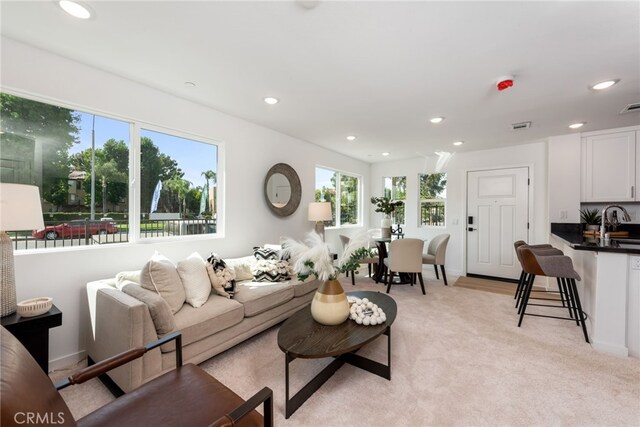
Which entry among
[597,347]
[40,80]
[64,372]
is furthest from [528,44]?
[64,372]

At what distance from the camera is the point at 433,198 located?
5621 millimetres

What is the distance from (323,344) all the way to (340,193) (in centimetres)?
417

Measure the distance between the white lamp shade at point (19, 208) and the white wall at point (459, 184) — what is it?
566cm

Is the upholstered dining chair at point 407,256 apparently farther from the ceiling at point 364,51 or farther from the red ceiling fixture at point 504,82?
the red ceiling fixture at point 504,82

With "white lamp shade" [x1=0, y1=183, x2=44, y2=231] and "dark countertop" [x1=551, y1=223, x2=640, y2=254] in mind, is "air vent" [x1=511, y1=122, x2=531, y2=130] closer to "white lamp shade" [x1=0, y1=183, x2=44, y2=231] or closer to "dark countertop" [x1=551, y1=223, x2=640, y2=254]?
"dark countertop" [x1=551, y1=223, x2=640, y2=254]

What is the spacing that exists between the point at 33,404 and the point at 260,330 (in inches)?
74.1

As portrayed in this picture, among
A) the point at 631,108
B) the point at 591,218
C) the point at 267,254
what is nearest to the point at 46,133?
the point at 267,254

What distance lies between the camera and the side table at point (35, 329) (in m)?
1.52

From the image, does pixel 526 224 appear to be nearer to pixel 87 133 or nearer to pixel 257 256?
pixel 257 256

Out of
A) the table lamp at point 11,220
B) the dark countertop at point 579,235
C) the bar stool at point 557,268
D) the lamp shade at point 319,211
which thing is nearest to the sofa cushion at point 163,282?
the table lamp at point 11,220

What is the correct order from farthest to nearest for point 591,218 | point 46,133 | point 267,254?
point 591,218
point 267,254
point 46,133

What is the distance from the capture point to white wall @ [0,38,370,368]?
6.51ft

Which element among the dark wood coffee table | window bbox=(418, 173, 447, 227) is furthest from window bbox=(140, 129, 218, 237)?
window bbox=(418, 173, 447, 227)

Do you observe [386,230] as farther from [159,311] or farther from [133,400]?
[133,400]
